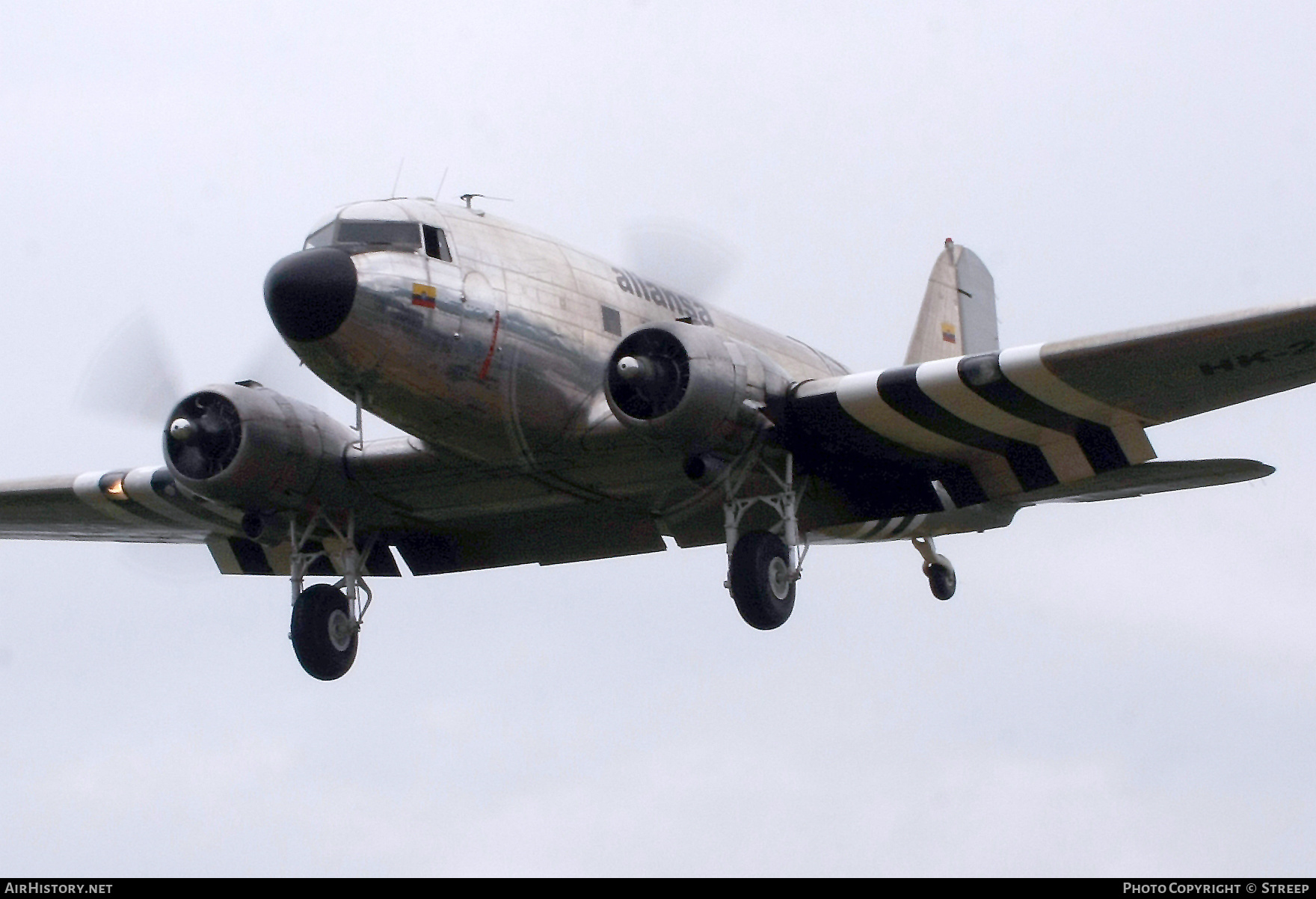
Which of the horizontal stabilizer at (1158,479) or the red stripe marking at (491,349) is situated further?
the horizontal stabilizer at (1158,479)

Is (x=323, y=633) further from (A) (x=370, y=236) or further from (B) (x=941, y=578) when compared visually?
(B) (x=941, y=578)

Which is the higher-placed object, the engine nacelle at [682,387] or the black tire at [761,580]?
the engine nacelle at [682,387]

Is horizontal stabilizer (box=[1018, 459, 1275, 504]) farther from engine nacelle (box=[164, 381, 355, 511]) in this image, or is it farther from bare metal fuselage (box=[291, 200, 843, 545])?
engine nacelle (box=[164, 381, 355, 511])

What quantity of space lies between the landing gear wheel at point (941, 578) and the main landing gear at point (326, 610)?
6.57 meters

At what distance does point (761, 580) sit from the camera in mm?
16688

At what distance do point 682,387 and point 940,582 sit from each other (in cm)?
677

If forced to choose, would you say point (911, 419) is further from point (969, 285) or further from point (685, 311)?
point (969, 285)

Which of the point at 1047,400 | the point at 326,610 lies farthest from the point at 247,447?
the point at 1047,400

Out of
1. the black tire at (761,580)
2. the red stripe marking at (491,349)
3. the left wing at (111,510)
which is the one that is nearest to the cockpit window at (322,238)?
the red stripe marking at (491,349)

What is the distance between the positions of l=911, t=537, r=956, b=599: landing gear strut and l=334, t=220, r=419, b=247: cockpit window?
780 centimetres

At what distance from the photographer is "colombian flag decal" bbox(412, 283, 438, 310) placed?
16047mm

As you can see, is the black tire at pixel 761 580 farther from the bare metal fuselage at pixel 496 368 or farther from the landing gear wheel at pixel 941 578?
the landing gear wheel at pixel 941 578

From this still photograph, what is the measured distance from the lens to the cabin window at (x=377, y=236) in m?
16.3

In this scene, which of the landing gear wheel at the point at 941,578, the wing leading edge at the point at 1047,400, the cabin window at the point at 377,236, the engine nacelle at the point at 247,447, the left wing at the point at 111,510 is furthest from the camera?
the landing gear wheel at the point at 941,578
